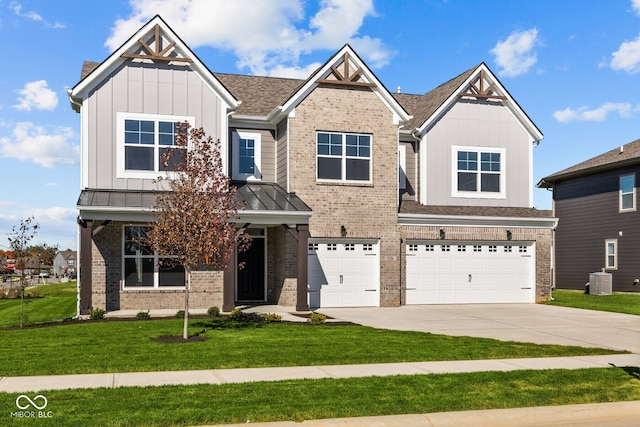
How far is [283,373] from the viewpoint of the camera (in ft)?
37.0

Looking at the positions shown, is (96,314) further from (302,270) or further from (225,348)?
(225,348)

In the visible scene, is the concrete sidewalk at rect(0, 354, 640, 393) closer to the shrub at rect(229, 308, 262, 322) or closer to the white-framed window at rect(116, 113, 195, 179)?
the shrub at rect(229, 308, 262, 322)

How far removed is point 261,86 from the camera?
27.3m

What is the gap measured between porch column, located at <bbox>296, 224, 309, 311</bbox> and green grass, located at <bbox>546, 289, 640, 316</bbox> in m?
10.4

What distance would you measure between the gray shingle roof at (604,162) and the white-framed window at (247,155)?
1750cm

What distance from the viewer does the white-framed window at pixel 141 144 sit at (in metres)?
21.5

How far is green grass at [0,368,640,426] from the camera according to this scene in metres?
8.46

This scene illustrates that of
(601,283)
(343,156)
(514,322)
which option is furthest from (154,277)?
(601,283)

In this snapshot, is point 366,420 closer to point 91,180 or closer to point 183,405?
point 183,405

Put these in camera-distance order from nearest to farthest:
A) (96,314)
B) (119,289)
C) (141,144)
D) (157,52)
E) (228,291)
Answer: (96,314), (228,291), (119,289), (141,144), (157,52)

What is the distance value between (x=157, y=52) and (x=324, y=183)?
272 inches

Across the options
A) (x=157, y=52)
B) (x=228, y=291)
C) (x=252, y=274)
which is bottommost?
(x=228, y=291)

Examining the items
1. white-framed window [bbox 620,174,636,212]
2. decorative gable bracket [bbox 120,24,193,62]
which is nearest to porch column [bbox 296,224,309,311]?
decorative gable bracket [bbox 120,24,193,62]

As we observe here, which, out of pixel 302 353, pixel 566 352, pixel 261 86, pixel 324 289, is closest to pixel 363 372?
pixel 302 353
